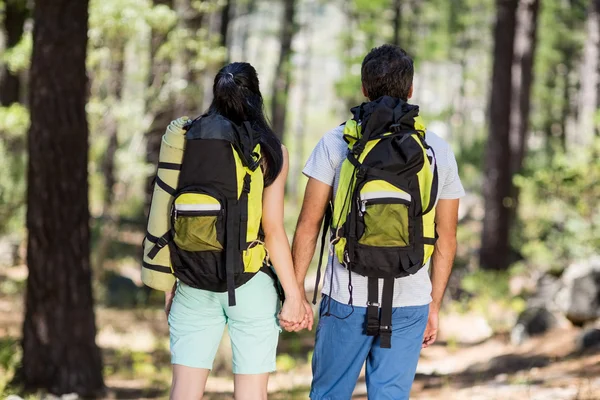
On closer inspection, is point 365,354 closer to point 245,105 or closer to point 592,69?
point 245,105

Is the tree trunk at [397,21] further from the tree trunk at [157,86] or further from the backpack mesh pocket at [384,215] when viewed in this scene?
the backpack mesh pocket at [384,215]

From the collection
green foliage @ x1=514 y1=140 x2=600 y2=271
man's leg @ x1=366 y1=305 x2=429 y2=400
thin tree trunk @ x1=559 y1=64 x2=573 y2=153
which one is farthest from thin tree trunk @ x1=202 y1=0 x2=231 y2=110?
thin tree trunk @ x1=559 y1=64 x2=573 y2=153

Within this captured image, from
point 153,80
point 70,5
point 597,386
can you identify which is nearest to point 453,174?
point 597,386

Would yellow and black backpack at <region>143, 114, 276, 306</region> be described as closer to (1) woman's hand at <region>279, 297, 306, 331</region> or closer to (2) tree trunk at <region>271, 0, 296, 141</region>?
(1) woman's hand at <region>279, 297, 306, 331</region>

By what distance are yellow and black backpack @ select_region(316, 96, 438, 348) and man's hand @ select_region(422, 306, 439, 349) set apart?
46cm

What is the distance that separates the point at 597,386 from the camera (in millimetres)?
6523

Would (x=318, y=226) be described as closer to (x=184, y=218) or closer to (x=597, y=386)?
(x=184, y=218)

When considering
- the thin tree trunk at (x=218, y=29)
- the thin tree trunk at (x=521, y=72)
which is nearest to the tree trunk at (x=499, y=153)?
the thin tree trunk at (x=521, y=72)

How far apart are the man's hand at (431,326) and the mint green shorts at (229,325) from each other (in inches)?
30.7

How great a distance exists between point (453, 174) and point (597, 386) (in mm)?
3730

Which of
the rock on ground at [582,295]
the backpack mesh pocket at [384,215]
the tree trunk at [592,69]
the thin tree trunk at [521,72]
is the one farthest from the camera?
the thin tree trunk at [521,72]

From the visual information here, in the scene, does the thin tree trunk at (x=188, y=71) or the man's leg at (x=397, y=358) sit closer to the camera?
the man's leg at (x=397, y=358)

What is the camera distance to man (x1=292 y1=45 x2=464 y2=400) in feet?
11.6

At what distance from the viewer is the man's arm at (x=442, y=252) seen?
3.71 meters
